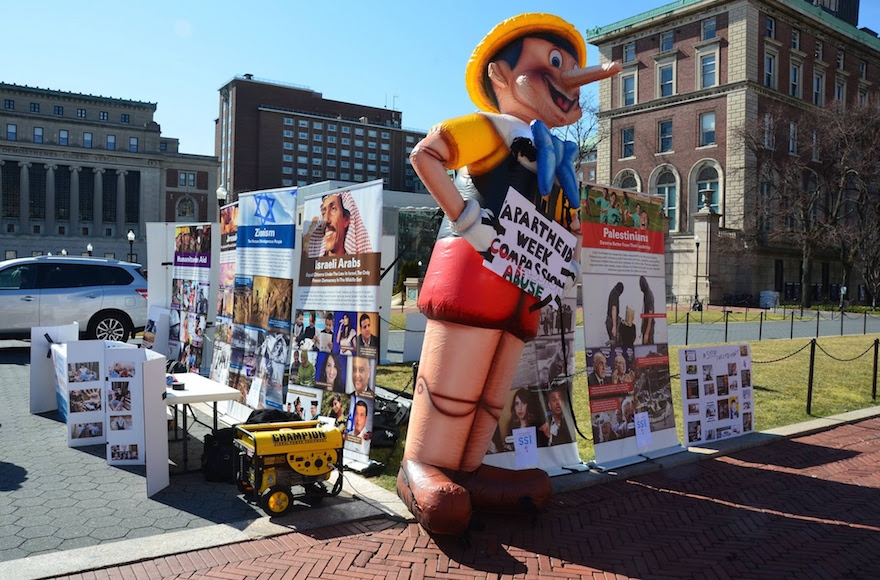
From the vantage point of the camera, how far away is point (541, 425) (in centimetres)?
624

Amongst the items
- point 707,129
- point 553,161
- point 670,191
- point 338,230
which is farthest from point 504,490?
point 670,191

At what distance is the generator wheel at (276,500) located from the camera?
4812 millimetres

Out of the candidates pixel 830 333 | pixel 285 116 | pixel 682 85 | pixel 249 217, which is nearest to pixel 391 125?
pixel 285 116

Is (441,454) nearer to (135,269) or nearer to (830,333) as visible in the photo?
(135,269)

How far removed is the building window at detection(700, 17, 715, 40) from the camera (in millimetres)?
40188

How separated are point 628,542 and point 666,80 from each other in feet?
141

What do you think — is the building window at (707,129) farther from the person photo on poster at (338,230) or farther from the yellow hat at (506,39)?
the yellow hat at (506,39)

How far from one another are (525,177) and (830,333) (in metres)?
22.2

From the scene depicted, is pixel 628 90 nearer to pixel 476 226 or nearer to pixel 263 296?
pixel 263 296

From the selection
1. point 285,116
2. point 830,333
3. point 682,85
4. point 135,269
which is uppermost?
point 285,116

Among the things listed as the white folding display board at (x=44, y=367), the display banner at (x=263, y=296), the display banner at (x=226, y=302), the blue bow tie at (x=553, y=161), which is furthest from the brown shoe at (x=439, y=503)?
the white folding display board at (x=44, y=367)

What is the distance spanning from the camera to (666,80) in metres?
42.9

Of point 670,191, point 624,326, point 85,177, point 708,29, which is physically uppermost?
point 708,29

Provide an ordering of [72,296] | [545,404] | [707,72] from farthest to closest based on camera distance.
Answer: [707,72]
[72,296]
[545,404]
